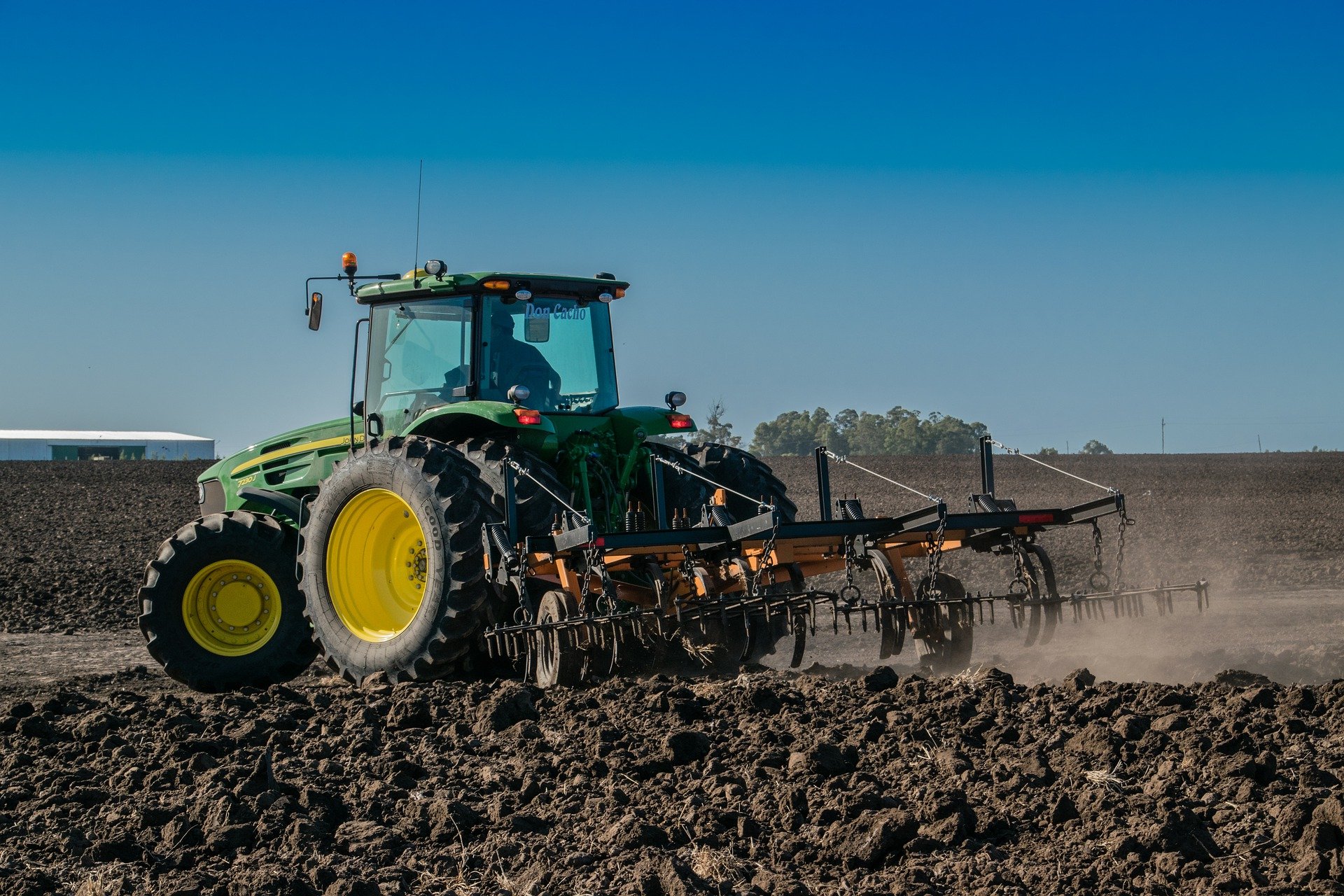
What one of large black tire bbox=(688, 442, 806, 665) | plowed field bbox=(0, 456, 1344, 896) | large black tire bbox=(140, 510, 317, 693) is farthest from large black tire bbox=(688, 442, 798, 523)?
large black tire bbox=(140, 510, 317, 693)

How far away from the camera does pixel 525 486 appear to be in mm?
7148

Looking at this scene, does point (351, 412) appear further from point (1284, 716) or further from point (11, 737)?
point (1284, 716)

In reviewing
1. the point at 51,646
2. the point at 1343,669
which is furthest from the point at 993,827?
the point at 51,646

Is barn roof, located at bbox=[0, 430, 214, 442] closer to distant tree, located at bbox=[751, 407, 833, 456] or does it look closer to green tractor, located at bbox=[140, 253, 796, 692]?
distant tree, located at bbox=[751, 407, 833, 456]

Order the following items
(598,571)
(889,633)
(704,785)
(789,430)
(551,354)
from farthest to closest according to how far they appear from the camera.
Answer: (789,430), (551,354), (889,633), (598,571), (704,785)

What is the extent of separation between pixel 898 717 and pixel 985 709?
0.38m

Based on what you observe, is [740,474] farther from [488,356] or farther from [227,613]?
[227,613]

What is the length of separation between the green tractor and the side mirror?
1 centimetres

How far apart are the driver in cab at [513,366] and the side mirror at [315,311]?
1.07 meters

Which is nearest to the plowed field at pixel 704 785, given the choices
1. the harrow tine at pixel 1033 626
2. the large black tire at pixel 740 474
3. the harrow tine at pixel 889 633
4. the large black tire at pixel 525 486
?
the harrow tine at pixel 1033 626

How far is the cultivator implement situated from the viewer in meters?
6.70

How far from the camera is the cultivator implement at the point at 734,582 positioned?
6.70 metres

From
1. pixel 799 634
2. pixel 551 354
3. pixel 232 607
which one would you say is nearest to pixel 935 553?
pixel 799 634

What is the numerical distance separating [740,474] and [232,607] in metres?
3.47
